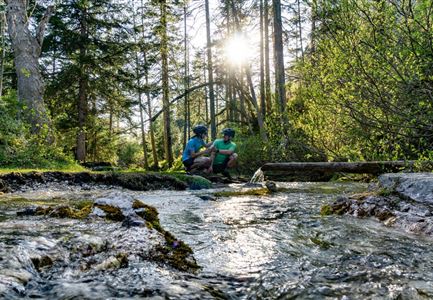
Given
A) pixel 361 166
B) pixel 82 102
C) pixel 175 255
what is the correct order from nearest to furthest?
pixel 175 255, pixel 361 166, pixel 82 102

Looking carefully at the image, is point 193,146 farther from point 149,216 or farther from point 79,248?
point 79,248

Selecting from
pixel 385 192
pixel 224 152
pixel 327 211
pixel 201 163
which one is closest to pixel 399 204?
pixel 385 192

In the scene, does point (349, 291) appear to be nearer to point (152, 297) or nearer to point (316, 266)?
point (316, 266)

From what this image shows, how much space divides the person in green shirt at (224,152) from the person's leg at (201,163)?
0.16m

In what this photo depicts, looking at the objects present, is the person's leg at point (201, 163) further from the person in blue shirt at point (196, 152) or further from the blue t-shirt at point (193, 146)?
the blue t-shirt at point (193, 146)

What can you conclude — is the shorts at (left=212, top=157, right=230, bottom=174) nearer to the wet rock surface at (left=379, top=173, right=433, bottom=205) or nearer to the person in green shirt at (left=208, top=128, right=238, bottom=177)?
the person in green shirt at (left=208, top=128, right=238, bottom=177)

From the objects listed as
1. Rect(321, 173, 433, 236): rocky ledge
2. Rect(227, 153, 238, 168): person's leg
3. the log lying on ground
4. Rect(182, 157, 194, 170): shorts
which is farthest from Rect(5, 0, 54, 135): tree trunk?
Rect(321, 173, 433, 236): rocky ledge

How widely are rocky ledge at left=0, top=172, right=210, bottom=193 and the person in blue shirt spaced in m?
1.38

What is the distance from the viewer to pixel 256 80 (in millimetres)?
31766

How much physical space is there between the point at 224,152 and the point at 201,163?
84cm

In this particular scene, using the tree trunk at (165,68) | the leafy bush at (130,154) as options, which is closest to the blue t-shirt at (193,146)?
the tree trunk at (165,68)

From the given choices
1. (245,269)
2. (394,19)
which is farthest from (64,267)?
(394,19)

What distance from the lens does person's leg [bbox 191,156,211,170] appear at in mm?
11258

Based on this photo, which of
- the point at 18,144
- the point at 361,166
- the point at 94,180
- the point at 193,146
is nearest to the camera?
the point at 361,166
